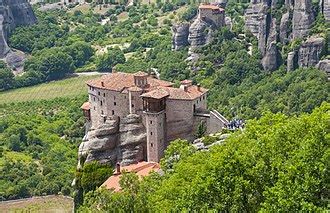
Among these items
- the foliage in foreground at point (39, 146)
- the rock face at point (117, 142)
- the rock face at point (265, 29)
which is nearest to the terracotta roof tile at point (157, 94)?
the rock face at point (117, 142)

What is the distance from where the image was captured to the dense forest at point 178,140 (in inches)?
1580

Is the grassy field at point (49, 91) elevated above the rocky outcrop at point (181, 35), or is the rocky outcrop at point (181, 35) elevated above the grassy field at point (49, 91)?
the rocky outcrop at point (181, 35)

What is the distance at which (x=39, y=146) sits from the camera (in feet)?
361

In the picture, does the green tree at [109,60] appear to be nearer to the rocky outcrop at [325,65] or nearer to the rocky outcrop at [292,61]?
the rocky outcrop at [292,61]

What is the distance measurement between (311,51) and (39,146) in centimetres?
4065

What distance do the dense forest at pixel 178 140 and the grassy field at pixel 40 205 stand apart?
1255 millimetres

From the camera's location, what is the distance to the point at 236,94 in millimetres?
106000

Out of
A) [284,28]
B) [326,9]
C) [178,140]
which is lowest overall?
[178,140]

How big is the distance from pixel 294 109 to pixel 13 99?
65.5 m

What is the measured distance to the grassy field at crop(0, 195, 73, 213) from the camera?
8769cm

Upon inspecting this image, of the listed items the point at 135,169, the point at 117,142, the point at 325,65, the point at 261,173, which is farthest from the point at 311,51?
the point at 261,173

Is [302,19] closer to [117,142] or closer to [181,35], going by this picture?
[181,35]

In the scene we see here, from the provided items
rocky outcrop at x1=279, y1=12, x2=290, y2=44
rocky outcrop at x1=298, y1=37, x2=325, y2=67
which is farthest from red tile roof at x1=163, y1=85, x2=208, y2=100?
rocky outcrop at x1=279, y1=12, x2=290, y2=44

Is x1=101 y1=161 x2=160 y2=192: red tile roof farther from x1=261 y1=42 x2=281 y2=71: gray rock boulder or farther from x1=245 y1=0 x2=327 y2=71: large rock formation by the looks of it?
x1=261 y1=42 x2=281 y2=71: gray rock boulder
